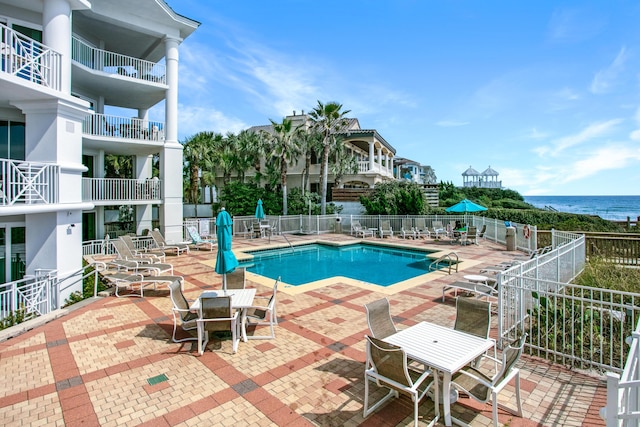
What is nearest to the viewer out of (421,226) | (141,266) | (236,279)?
(236,279)

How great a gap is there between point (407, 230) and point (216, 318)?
18.3 metres

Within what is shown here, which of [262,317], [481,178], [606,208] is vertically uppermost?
[481,178]

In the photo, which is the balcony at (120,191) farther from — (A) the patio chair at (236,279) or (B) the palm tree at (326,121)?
(B) the palm tree at (326,121)

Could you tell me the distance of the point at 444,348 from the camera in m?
4.25

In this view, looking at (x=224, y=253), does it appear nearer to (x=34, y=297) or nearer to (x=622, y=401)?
(x=34, y=297)

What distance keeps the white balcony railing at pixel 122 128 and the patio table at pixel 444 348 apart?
52.5 ft

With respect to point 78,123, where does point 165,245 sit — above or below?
below

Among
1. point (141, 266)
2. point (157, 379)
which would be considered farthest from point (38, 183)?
point (157, 379)

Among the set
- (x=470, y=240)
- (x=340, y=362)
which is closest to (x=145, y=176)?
(x=340, y=362)

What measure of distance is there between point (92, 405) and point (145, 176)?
17661mm

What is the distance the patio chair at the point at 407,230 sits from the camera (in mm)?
21781

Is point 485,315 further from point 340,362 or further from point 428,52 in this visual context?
point 428,52

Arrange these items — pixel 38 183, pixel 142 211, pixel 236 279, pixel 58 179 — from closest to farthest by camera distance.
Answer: pixel 236 279
pixel 38 183
pixel 58 179
pixel 142 211

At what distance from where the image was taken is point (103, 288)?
9.83 m
